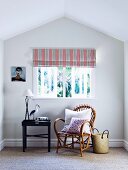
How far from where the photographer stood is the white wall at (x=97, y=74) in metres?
7.30

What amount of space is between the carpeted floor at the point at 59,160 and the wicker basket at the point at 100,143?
0.12 m

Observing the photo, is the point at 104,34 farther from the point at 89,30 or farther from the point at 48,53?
the point at 48,53

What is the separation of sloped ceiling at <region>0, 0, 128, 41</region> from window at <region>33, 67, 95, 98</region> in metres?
1.04

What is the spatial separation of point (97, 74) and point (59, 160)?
2234 mm

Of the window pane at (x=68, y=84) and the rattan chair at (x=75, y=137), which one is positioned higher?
the window pane at (x=68, y=84)

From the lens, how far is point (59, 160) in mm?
6039

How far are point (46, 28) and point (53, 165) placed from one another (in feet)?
10.2

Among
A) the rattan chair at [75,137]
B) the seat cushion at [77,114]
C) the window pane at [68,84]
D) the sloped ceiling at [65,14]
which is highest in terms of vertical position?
the sloped ceiling at [65,14]

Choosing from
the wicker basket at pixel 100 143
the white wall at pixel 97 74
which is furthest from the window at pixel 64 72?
the wicker basket at pixel 100 143

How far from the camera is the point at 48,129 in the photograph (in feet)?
22.1

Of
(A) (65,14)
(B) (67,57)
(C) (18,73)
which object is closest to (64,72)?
(B) (67,57)

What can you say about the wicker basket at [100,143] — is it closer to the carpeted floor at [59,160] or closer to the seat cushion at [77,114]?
the carpeted floor at [59,160]

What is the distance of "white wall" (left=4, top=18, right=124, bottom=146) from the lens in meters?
7.30

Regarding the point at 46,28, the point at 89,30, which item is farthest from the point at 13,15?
the point at 89,30
